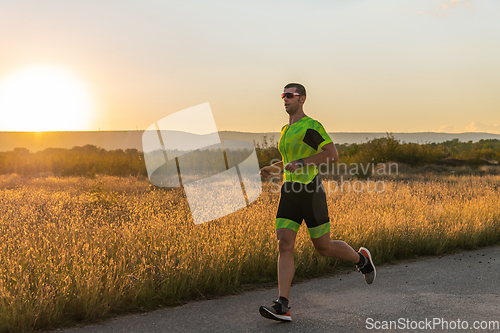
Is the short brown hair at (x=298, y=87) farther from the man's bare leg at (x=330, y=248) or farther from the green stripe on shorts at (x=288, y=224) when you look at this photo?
the man's bare leg at (x=330, y=248)

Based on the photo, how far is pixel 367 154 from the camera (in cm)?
3002

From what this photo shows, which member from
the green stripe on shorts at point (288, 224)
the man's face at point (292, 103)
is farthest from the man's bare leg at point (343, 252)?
the man's face at point (292, 103)

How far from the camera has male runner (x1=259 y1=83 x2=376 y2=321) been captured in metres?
3.84

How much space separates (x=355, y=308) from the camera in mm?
4246

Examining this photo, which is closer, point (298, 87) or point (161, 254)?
point (298, 87)

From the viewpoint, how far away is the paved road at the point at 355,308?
12.4 feet

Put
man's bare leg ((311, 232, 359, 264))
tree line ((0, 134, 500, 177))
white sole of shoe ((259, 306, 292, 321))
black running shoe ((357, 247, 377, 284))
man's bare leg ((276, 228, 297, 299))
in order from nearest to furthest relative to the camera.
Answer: white sole of shoe ((259, 306, 292, 321)), man's bare leg ((276, 228, 297, 299)), man's bare leg ((311, 232, 359, 264)), black running shoe ((357, 247, 377, 284)), tree line ((0, 134, 500, 177))

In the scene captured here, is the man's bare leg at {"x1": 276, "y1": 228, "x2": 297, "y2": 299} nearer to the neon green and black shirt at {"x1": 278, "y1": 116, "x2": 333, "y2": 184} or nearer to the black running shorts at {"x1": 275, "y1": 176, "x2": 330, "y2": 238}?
the black running shorts at {"x1": 275, "y1": 176, "x2": 330, "y2": 238}

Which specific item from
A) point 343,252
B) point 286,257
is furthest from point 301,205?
point 343,252

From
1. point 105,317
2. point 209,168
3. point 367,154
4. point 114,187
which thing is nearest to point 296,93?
point 105,317

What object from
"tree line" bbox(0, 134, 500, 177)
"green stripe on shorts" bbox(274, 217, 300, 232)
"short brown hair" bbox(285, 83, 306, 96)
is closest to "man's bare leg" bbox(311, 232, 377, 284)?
"green stripe on shorts" bbox(274, 217, 300, 232)

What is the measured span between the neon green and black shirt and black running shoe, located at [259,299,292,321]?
4.01 ft

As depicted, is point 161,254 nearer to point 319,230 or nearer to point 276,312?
point 276,312

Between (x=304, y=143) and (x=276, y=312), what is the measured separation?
165 cm
